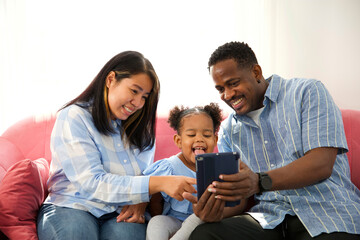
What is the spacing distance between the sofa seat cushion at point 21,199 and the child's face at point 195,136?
0.73 metres

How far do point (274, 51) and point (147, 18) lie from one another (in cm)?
101

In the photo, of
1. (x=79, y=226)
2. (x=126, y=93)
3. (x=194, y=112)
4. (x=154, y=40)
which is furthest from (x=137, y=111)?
(x=154, y=40)

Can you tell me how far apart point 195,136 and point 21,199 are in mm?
877

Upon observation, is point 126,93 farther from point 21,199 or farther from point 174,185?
point 21,199

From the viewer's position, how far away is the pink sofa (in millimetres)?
1579

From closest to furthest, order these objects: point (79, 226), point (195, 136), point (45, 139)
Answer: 1. point (79, 226)
2. point (195, 136)
3. point (45, 139)

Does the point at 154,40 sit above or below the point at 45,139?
above

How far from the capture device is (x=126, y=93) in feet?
5.82

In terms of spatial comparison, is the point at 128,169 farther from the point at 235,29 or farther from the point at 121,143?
the point at 235,29

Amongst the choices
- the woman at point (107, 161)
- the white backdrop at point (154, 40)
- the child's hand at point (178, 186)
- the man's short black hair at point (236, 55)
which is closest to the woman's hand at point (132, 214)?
the woman at point (107, 161)

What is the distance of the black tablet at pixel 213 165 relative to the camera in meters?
1.34

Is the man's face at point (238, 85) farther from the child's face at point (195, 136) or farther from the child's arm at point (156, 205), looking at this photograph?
the child's arm at point (156, 205)

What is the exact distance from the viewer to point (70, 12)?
2.84m

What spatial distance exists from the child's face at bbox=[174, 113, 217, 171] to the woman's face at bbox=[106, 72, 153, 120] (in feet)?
0.93
